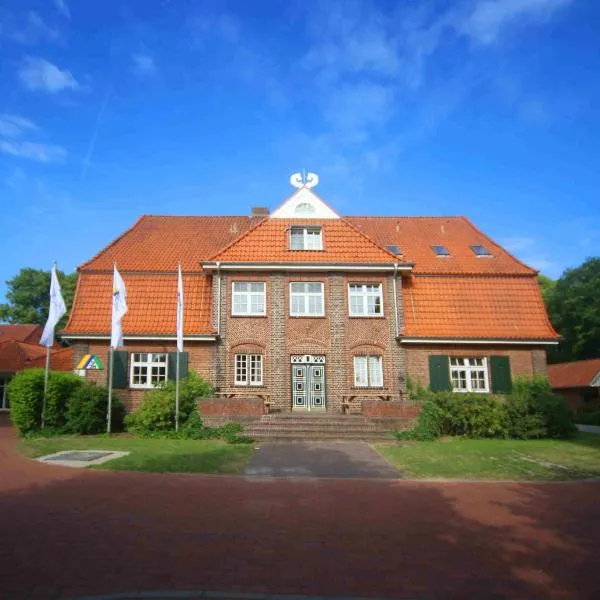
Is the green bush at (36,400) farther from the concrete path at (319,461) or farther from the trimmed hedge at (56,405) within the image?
the concrete path at (319,461)

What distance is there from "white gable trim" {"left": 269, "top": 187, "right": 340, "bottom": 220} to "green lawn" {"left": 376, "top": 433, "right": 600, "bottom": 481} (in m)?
11.4

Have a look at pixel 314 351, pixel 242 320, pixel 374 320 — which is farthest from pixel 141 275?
pixel 374 320

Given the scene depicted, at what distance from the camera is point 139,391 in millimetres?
19516

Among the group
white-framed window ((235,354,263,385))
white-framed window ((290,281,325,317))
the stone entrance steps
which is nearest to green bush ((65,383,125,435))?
white-framed window ((235,354,263,385))

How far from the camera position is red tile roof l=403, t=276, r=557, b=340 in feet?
66.3

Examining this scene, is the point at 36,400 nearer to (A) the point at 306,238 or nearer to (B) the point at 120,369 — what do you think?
(B) the point at 120,369

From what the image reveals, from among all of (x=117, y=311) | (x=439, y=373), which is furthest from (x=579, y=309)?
(x=117, y=311)

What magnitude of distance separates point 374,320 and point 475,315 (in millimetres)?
4287

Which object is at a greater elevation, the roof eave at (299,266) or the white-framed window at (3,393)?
the roof eave at (299,266)

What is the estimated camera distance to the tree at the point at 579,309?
42.8m

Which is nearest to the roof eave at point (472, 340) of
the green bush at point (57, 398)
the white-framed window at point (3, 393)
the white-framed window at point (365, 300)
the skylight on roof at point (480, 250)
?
the white-framed window at point (365, 300)

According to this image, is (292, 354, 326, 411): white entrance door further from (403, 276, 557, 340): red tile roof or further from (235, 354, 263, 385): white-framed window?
(403, 276, 557, 340): red tile roof

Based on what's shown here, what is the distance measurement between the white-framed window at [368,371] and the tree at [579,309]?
3077 cm

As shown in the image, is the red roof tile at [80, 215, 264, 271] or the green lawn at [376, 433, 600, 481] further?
the red roof tile at [80, 215, 264, 271]
